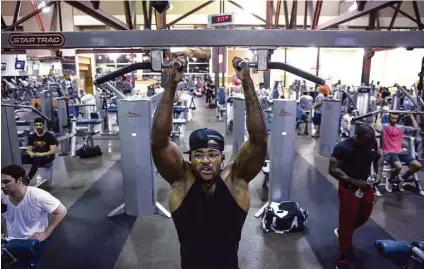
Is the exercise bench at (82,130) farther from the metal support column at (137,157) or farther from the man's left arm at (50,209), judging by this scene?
the man's left arm at (50,209)

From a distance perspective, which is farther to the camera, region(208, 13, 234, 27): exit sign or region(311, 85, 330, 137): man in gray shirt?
region(311, 85, 330, 137): man in gray shirt

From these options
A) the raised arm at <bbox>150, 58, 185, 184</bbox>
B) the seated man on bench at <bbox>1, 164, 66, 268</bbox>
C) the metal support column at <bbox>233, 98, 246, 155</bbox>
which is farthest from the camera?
the metal support column at <bbox>233, 98, 246, 155</bbox>

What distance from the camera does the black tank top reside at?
151 centimetres

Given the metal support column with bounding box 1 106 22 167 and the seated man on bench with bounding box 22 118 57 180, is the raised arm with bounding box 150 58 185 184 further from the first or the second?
the seated man on bench with bounding box 22 118 57 180

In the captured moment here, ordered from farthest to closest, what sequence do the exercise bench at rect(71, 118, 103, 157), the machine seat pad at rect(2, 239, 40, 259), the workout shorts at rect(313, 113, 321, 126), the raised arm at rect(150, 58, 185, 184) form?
1. the workout shorts at rect(313, 113, 321, 126)
2. the exercise bench at rect(71, 118, 103, 157)
3. the machine seat pad at rect(2, 239, 40, 259)
4. the raised arm at rect(150, 58, 185, 184)

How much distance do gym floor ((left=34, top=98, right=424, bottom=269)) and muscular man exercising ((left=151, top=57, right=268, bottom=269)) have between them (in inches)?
74.5

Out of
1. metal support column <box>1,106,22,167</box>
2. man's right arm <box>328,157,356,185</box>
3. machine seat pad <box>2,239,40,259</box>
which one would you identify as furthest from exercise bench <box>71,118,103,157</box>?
man's right arm <box>328,157,356,185</box>

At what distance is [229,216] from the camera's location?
1520 mm

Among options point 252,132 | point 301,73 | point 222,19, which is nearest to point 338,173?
point 301,73

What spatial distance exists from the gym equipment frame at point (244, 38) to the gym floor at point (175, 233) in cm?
230

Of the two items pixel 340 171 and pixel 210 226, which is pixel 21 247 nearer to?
pixel 210 226

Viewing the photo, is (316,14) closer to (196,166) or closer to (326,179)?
(326,179)

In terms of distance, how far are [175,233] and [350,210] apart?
6.55ft

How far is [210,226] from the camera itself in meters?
1.51
